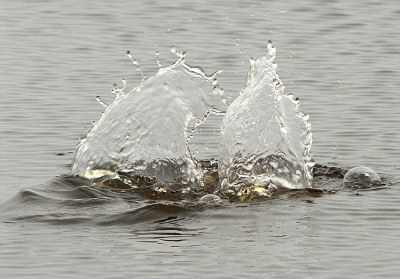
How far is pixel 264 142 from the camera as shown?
11094mm

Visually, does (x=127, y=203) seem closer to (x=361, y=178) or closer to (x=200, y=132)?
(x=361, y=178)

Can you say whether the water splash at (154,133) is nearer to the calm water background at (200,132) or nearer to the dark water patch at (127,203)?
the dark water patch at (127,203)

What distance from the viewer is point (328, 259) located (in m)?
8.24

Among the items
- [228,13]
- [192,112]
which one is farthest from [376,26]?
[192,112]

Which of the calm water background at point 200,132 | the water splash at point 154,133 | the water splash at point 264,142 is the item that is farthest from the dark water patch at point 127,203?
the water splash at point 154,133

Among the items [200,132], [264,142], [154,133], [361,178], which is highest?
[154,133]

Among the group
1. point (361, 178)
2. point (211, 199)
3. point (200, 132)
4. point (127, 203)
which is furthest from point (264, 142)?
point (200, 132)

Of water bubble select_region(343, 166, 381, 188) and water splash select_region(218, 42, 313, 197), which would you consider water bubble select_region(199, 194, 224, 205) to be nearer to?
water splash select_region(218, 42, 313, 197)

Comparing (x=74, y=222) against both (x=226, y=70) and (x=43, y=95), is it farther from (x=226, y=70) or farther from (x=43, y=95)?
(x=226, y=70)

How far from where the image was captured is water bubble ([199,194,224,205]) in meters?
9.86

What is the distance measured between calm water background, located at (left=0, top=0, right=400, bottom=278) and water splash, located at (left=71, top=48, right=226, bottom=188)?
0.56 metres

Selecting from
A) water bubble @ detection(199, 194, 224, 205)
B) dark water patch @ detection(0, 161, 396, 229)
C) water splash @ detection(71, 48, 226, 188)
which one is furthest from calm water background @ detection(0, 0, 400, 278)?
water splash @ detection(71, 48, 226, 188)

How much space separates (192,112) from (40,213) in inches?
115

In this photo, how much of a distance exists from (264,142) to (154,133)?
4.13ft
